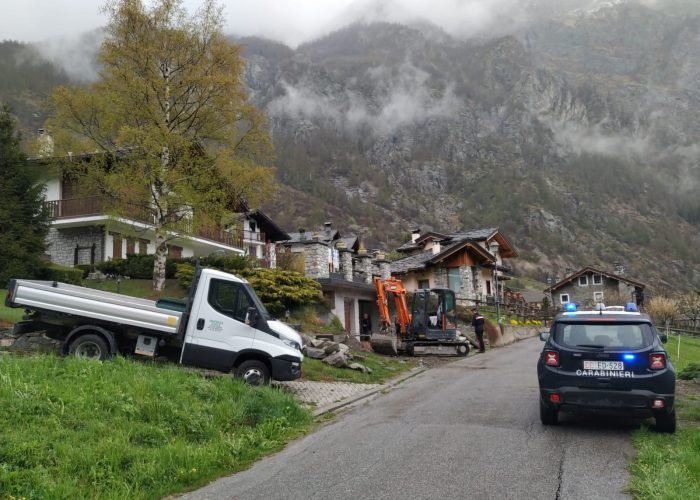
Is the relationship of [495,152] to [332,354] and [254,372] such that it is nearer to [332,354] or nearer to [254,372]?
[332,354]

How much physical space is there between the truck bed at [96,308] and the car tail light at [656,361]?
7.98m

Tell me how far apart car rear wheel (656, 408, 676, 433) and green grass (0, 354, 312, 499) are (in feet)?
17.2

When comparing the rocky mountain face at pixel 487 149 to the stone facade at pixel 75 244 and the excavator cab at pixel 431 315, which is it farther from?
the excavator cab at pixel 431 315

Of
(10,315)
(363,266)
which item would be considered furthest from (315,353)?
(363,266)

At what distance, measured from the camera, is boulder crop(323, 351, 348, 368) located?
15242mm

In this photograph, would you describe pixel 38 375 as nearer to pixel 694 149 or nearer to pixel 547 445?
pixel 547 445

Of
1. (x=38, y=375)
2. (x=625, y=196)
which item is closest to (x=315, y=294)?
(x=38, y=375)

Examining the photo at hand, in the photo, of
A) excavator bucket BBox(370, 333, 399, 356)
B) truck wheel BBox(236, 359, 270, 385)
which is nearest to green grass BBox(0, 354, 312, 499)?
truck wheel BBox(236, 359, 270, 385)

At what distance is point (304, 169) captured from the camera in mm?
129125

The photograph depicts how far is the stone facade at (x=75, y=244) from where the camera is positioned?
99.6 ft

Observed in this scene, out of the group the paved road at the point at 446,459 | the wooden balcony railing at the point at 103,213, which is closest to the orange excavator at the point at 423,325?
the wooden balcony railing at the point at 103,213

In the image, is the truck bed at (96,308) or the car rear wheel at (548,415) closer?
the car rear wheel at (548,415)

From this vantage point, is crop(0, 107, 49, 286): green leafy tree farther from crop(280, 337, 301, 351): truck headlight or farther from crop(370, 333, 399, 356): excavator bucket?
crop(280, 337, 301, 351): truck headlight

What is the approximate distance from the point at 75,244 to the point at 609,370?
1148 inches
